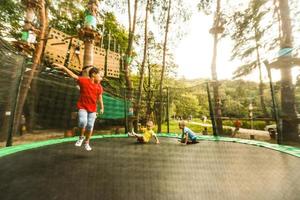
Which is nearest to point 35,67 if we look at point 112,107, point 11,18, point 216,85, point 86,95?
point 86,95

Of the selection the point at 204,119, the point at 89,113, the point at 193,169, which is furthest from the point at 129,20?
the point at 193,169

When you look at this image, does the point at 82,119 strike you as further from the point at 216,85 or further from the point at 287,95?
the point at 216,85

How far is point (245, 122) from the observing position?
22.9 feet

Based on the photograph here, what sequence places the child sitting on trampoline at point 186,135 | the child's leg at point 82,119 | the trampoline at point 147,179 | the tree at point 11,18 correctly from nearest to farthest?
the trampoline at point 147,179
the child's leg at point 82,119
the child sitting on trampoline at point 186,135
the tree at point 11,18

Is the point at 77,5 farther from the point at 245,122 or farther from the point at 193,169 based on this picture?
the point at 193,169

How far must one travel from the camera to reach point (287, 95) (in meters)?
5.55

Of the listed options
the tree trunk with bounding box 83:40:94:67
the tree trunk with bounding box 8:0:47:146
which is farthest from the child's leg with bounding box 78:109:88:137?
the tree trunk with bounding box 8:0:47:146

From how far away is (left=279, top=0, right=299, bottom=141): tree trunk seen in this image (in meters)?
4.89

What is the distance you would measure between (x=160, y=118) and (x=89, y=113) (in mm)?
5018

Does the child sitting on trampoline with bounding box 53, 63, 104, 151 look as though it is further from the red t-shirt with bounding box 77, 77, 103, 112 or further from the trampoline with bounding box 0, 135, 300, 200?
the trampoline with bounding box 0, 135, 300, 200

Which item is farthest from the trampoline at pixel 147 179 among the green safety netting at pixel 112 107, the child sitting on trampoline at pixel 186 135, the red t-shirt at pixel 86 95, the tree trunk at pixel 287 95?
the green safety netting at pixel 112 107

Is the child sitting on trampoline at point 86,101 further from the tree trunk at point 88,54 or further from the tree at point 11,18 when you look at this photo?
the tree at point 11,18

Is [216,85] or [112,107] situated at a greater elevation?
[216,85]

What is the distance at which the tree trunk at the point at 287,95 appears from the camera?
489 cm
